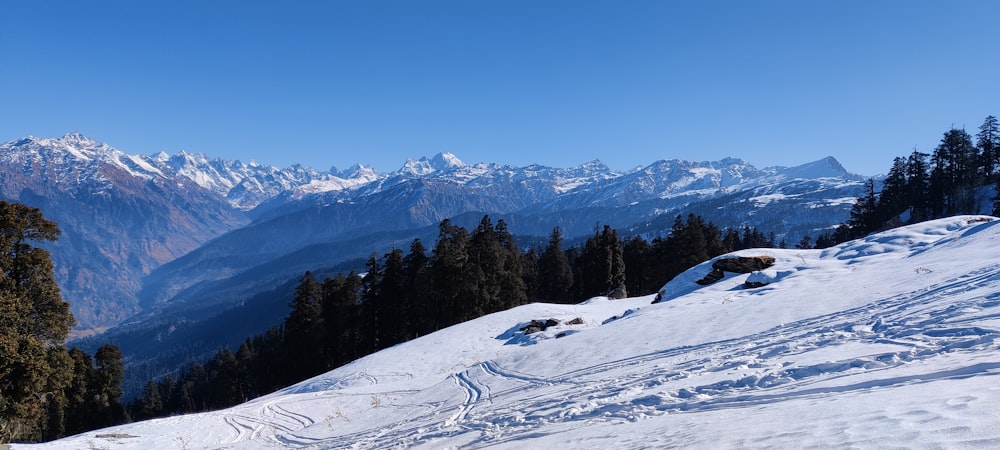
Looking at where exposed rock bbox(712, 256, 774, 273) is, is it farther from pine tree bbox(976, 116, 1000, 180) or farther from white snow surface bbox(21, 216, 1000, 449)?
pine tree bbox(976, 116, 1000, 180)

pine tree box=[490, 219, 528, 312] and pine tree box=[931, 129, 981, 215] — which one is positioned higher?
pine tree box=[931, 129, 981, 215]

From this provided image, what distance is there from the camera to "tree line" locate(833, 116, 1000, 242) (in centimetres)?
6180

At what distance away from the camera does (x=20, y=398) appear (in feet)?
57.5

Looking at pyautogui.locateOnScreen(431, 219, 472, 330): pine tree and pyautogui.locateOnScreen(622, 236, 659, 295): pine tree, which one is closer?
pyautogui.locateOnScreen(431, 219, 472, 330): pine tree

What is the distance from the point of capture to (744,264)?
2811 centimetres

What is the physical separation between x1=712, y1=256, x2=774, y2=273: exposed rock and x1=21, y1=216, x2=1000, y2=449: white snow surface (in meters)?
1.84

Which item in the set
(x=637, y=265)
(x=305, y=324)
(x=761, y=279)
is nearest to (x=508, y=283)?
(x=305, y=324)

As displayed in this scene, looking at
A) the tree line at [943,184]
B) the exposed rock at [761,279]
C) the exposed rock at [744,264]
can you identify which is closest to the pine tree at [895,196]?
the tree line at [943,184]

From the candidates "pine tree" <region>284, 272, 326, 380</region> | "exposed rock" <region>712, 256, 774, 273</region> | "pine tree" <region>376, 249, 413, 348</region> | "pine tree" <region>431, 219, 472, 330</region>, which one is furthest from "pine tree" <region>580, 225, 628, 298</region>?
"pine tree" <region>284, 272, 326, 380</region>

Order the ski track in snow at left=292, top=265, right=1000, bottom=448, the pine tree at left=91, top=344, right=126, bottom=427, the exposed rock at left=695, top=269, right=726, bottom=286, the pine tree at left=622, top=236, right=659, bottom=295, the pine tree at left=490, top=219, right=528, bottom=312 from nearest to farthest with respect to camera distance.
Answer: the ski track in snow at left=292, top=265, right=1000, bottom=448, the exposed rock at left=695, top=269, right=726, bottom=286, the pine tree at left=91, top=344, right=126, bottom=427, the pine tree at left=490, top=219, right=528, bottom=312, the pine tree at left=622, top=236, right=659, bottom=295

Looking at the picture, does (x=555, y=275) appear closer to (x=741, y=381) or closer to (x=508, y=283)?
(x=508, y=283)

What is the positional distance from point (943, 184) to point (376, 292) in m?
73.4

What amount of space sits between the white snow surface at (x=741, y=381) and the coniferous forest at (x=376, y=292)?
198 inches

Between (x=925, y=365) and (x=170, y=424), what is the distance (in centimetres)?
2307
